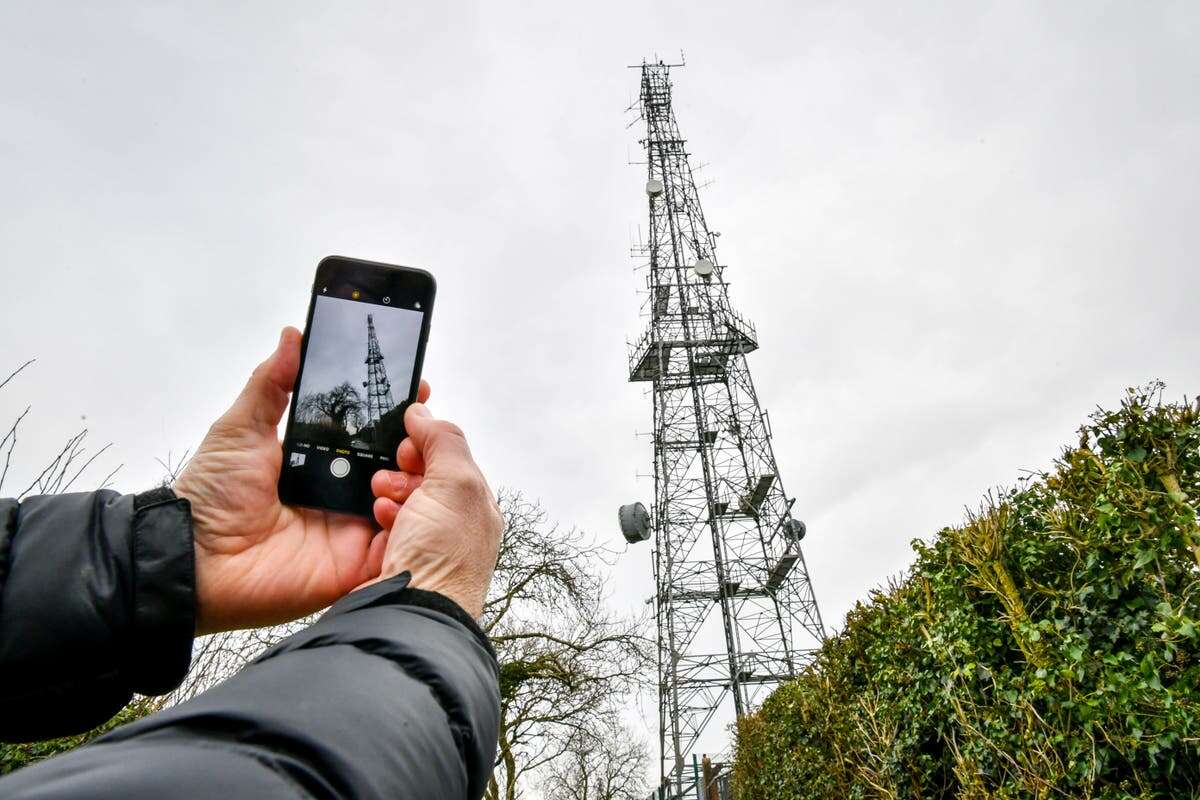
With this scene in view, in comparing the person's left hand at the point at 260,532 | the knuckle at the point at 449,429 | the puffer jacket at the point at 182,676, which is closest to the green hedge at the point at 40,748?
the person's left hand at the point at 260,532

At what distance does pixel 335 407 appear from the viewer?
1.84 meters

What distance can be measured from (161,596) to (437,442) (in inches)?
23.6

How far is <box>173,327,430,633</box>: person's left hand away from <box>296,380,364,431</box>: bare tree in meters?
0.08

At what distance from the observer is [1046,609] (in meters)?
4.36

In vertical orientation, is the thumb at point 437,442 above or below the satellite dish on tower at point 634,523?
below

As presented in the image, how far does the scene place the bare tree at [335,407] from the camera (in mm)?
1826

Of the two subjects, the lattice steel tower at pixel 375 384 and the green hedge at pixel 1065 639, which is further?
the green hedge at pixel 1065 639

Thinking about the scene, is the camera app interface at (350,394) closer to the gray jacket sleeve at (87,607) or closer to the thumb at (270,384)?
the thumb at (270,384)

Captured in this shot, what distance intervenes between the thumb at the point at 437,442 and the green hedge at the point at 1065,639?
11.2ft

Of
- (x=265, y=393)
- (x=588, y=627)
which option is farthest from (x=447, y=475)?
(x=588, y=627)

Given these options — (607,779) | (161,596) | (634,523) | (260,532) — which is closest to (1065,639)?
(260,532)

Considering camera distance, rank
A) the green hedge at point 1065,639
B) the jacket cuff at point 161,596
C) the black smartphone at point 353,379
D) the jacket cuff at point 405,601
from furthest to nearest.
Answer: the green hedge at point 1065,639
the black smartphone at point 353,379
the jacket cuff at point 161,596
the jacket cuff at point 405,601

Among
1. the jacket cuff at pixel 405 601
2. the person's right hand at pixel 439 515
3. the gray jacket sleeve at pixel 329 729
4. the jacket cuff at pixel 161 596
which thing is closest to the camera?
→ the gray jacket sleeve at pixel 329 729

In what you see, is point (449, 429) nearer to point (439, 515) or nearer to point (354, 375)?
point (439, 515)
